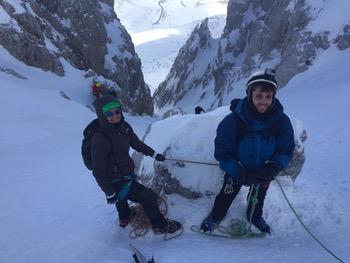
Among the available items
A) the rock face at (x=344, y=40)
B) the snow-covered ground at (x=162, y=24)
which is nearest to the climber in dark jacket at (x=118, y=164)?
the rock face at (x=344, y=40)

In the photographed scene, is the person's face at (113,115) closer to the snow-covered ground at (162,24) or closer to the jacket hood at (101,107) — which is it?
the jacket hood at (101,107)

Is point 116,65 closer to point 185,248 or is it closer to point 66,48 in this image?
point 66,48

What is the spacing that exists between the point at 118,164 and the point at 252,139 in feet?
6.29

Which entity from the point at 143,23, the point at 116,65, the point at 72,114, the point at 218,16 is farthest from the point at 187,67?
the point at 143,23

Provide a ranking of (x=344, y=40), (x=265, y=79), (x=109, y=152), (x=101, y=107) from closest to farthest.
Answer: (x=265, y=79) → (x=101, y=107) → (x=109, y=152) → (x=344, y=40)

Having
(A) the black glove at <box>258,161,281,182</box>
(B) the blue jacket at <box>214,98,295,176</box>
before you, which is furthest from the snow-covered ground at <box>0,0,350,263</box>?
(B) the blue jacket at <box>214,98,295,176</box>

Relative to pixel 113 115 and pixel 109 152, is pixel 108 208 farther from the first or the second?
pixel 113 115

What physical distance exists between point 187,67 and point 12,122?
42650 mm

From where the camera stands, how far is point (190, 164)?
674 cm

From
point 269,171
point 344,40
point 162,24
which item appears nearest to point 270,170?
point 269,171

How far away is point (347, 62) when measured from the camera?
21297mm

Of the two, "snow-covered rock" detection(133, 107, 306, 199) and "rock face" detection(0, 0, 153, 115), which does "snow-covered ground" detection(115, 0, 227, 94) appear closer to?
"rock face" detection(0, 0, 153, 115)

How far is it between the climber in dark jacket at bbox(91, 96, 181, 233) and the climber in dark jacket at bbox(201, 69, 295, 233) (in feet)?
4.42

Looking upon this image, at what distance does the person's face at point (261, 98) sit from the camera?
17.0 feet
